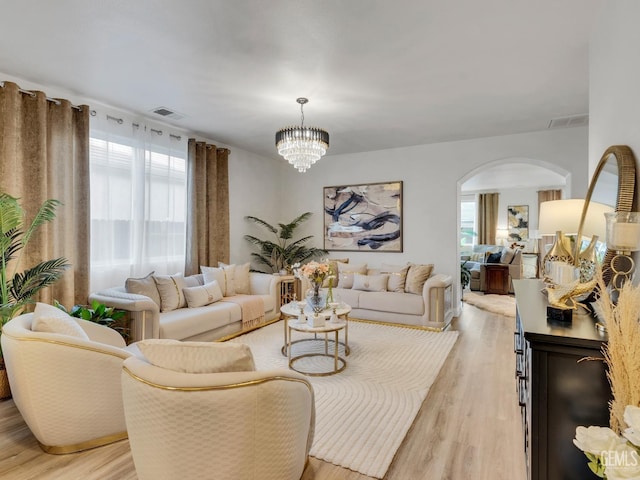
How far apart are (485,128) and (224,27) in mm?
3686

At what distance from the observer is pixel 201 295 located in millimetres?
4164

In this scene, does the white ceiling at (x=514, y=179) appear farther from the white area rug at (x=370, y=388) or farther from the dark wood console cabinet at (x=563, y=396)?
the dark wood console cabinet at (x=563, y=396)

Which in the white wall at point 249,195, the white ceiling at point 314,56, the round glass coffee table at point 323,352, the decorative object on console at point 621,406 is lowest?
the round glass coffee table at point 323,352

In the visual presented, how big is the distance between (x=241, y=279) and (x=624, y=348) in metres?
4.54

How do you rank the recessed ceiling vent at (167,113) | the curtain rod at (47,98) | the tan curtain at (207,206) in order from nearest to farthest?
the curtain rod at (47,98) < the recessed ceiling vent at (167,113) < the tan curtain at (207,206)

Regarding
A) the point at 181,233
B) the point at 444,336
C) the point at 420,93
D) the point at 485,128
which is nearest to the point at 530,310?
the point at 420,93

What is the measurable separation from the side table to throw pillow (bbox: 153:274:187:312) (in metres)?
6.52

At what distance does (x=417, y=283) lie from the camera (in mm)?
4895

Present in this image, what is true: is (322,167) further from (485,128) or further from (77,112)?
(77,112)

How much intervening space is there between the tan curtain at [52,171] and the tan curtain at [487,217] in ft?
30.5

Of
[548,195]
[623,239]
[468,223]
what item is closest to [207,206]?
[623,239]

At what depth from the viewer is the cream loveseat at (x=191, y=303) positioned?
329cm

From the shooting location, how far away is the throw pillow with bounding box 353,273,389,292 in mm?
5152

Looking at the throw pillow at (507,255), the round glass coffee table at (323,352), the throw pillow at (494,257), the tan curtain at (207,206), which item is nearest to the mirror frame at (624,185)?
the round glass coffee table at (323,352)
